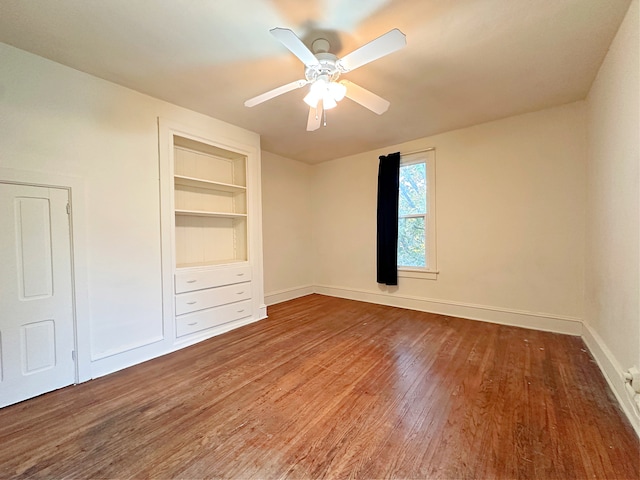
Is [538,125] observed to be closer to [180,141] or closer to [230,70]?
[230,70]

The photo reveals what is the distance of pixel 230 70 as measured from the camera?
227 cm

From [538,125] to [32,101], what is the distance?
492 cm

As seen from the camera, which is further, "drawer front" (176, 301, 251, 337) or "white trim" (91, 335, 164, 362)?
"drawer front" (176, 301, 251, 337)

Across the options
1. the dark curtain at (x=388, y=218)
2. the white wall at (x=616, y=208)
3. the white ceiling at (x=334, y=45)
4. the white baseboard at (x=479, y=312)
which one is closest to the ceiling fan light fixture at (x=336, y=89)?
the white ceiling at (x=334, y=45)

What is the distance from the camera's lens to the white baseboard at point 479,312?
120 inches

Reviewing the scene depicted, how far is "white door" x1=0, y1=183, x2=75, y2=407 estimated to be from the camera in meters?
1.92

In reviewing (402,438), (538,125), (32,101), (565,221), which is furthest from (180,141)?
(565,221)

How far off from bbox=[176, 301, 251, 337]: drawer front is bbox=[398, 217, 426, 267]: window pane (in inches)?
97.7

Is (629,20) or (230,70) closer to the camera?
(629,20)

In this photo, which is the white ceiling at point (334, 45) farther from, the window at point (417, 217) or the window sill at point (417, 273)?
the window sill at point (417, 273)

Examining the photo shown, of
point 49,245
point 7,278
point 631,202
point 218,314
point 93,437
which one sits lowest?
point 93,437

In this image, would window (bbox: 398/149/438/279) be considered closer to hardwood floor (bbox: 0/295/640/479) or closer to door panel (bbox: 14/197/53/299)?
hardwood floor (bbox: 0/295/640/479)

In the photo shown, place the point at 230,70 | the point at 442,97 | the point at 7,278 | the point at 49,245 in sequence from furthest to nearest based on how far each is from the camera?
the point at 442,97 → the point at 230,70 → the point at 49,245 → the point at 7,278

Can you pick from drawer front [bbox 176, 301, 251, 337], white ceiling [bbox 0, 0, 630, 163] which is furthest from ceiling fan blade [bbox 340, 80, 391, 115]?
drawer front [bbox 176, 301, 251, 337]
